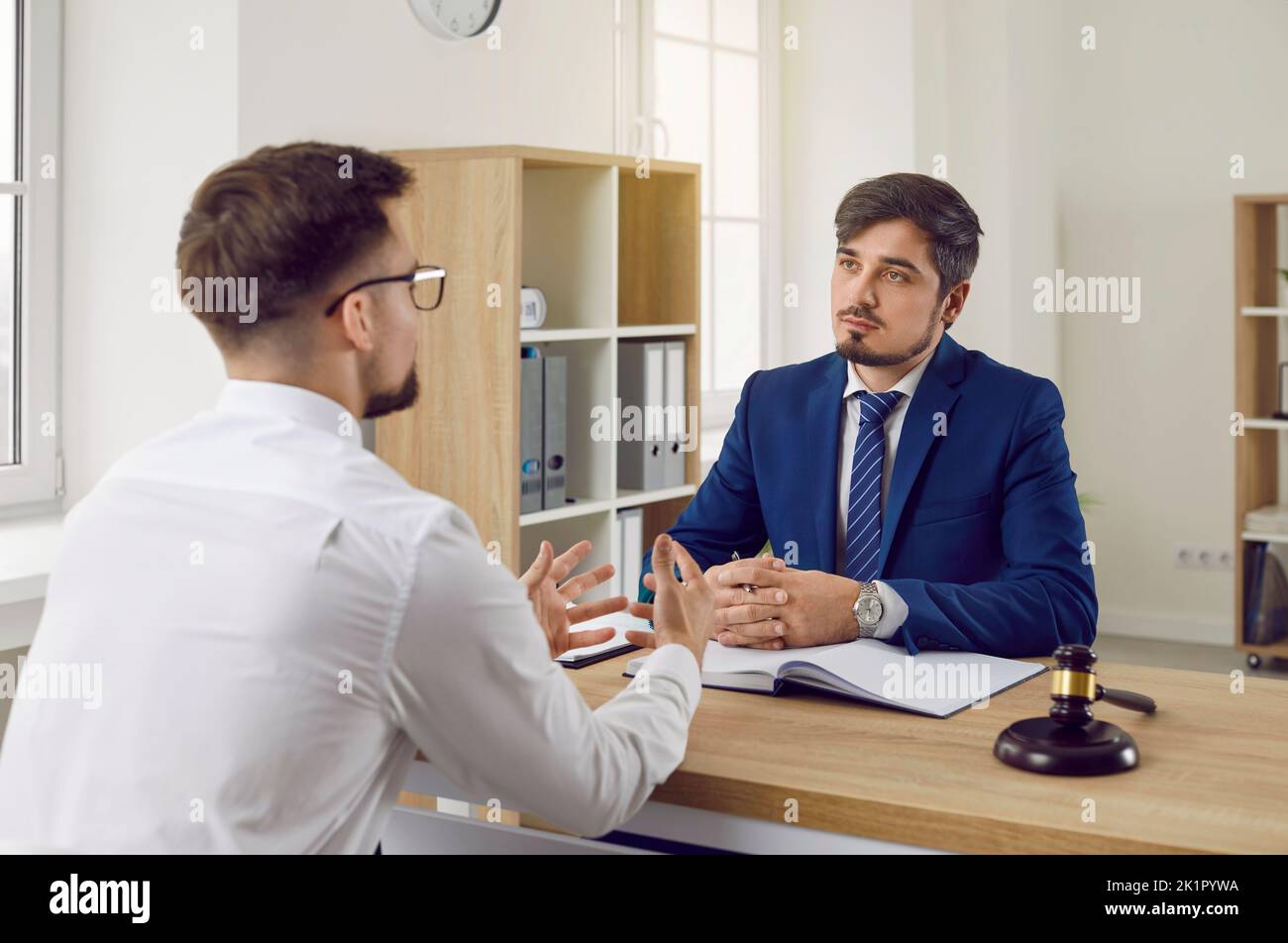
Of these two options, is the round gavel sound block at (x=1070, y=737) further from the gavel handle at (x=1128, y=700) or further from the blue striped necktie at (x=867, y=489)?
the blue striped necktie at (x=867, y=489)

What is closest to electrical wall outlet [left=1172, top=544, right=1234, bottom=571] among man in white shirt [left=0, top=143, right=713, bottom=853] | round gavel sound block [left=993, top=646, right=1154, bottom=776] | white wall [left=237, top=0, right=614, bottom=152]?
white wall [left=237, top=0, right=614, bottom=152]

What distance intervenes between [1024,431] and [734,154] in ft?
9.89

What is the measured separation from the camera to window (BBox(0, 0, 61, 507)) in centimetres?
279

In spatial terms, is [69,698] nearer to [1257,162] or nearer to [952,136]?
[952,136]

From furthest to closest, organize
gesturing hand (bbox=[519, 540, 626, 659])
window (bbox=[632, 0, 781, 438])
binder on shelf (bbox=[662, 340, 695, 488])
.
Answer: window (bbox=[632, 0, 781, 438]) → binder on shelf (bbox=[662, 340, 695, 488]) → gesturing hand (bbox=[519, 540, 626, 659])

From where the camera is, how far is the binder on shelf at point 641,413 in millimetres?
3529

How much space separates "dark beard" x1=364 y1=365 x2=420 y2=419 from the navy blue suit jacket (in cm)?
69

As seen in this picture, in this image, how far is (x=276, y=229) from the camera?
1.21 metres

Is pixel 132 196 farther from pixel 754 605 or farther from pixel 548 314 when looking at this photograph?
pixel 754 605

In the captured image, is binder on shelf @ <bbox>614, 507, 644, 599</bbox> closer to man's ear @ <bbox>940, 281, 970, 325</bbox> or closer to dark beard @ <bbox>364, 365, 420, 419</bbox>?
man's ear @ <bbox>940, 281, 970, 325</bbox>

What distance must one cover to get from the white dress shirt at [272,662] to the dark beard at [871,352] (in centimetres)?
110

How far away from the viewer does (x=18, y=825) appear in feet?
3.87

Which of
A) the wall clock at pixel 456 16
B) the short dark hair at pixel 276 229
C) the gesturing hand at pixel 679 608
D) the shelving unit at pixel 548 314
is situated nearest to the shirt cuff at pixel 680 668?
the gesturing hand at pixel 679 608

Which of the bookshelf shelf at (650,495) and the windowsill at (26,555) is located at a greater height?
the bookshelf shelf at (650,495)
